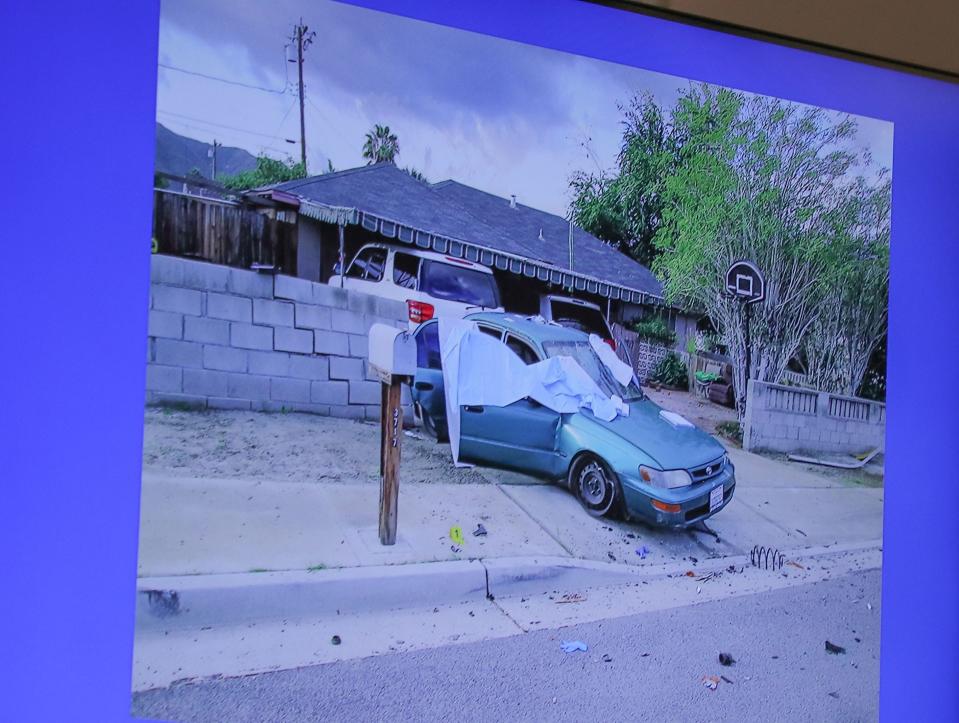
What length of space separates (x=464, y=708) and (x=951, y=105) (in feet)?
9.22

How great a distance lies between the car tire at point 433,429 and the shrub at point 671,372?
74 cm

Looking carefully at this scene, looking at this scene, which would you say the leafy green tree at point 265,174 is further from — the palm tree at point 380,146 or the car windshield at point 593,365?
the car windshield at point 593,365

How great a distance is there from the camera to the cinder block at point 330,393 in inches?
77.7

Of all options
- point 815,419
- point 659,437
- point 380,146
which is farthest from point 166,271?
point 815,419

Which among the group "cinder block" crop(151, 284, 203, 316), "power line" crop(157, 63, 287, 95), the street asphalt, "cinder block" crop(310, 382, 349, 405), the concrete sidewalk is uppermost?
"power line" crop(157, 63, 287, 95)

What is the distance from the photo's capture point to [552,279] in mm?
2139

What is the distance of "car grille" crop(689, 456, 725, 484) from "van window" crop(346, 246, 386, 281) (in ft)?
4.05

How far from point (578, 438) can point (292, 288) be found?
103cm

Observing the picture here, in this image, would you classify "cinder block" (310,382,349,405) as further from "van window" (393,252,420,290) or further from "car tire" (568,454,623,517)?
"car tire" (568,454,623,517)

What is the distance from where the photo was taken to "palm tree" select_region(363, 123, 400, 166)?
6.26 ft

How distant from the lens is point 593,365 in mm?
2107

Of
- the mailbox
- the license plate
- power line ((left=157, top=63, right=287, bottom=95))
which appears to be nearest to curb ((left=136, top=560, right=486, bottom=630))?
the mailbox

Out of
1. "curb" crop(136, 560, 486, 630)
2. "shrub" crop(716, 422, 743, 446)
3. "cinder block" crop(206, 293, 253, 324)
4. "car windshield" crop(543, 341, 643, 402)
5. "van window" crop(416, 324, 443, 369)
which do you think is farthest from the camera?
"shrub" crop(716, 422, 743, 446)

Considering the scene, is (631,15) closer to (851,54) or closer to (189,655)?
(851,54)
